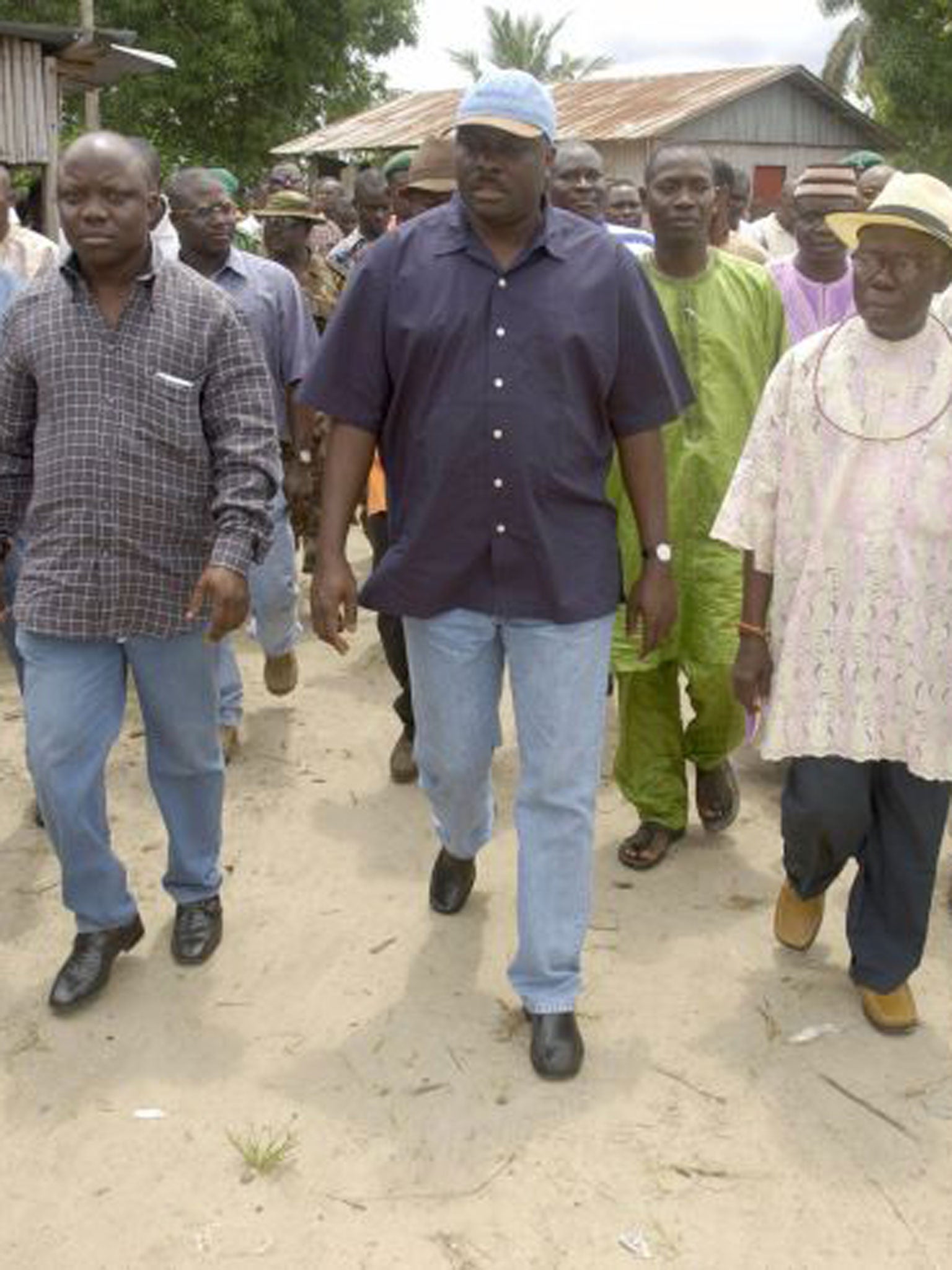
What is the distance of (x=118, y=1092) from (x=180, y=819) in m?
0.73

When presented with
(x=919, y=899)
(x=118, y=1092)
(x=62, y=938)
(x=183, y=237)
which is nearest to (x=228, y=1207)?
(x=118, y=1092)

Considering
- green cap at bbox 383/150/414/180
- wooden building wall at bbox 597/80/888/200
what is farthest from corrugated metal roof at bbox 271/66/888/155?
green cap at bbox 383/150/414/180

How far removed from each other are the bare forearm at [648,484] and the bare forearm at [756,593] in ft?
0.75

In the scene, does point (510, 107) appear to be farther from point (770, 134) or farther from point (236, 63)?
point (770, 134)

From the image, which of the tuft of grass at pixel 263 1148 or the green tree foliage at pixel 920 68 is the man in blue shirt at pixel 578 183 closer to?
the tuft of grass at pixel 263 1148

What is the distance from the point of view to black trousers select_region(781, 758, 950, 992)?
3.12m

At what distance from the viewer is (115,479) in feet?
→ 10.2

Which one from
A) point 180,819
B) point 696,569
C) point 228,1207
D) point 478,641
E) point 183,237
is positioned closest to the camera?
point 228,1207

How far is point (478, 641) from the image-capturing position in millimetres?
3145

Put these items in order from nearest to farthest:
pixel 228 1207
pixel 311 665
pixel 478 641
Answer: pixel 228 1207 → pixel 478 641 → pixel 311 665

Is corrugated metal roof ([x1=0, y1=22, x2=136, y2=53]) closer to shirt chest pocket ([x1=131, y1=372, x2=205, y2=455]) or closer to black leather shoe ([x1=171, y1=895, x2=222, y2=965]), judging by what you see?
shirt chest pocket ([x1=131, y1=372, x2=205, y2=455])

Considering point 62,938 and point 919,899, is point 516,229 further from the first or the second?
point 62,938

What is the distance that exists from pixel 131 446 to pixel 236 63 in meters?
25.4

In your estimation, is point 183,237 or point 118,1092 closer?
point 118,1092
